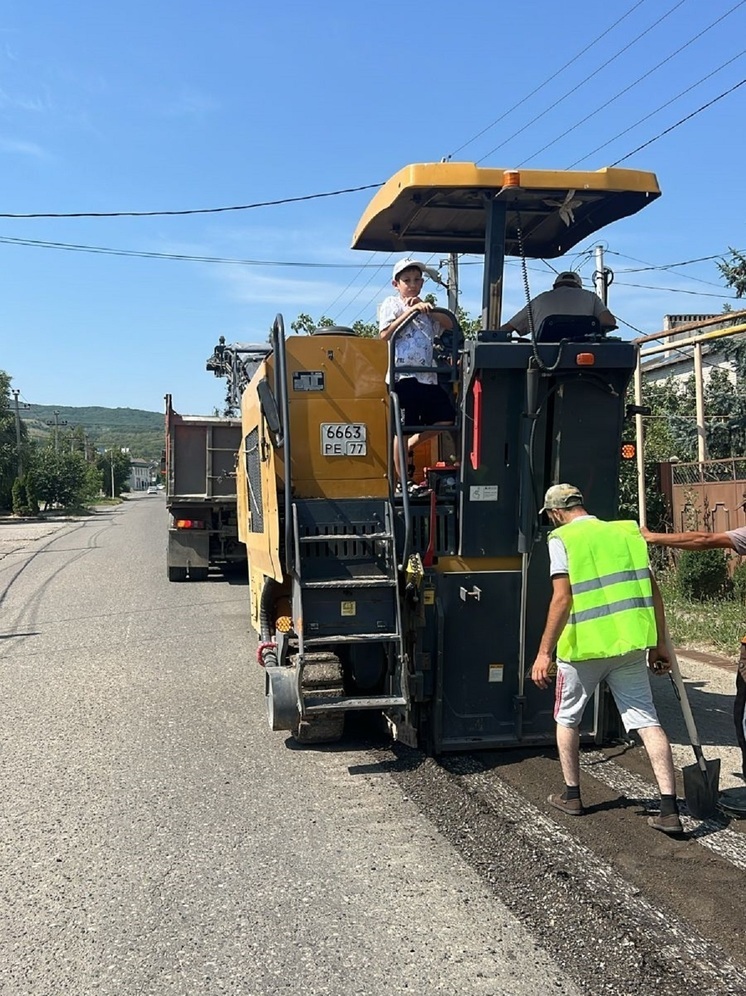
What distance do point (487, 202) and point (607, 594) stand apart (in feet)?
9.16

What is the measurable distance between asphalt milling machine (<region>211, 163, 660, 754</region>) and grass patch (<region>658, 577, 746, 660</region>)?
3.68 meters

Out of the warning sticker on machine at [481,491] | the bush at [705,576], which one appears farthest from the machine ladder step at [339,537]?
the bush at [705,576]

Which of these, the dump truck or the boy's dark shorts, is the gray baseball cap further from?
the dump truck

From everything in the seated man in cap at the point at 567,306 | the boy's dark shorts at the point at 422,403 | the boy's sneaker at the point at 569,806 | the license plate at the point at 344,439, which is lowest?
the boy's sneaker at the point at 569,806

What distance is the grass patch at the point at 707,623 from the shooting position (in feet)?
29.3

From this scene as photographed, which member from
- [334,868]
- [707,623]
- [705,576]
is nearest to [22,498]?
[705,576]

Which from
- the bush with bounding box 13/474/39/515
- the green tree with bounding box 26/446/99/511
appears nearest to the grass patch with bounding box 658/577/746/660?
the bush with bounding box 13/474/39/515

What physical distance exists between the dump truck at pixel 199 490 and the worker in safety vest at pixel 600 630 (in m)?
10.9

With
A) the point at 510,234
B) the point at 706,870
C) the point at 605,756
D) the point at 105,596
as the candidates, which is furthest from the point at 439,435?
the point at 105,596

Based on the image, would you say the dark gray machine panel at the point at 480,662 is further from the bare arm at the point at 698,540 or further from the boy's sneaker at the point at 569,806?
the bare arm at the point at 698,540

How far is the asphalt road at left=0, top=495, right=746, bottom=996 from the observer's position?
3.24 m

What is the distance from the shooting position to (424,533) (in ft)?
18.3

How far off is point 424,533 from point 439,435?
1.01 metres

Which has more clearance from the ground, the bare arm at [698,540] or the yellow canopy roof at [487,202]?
the yellow canopy roof at [487,202]
